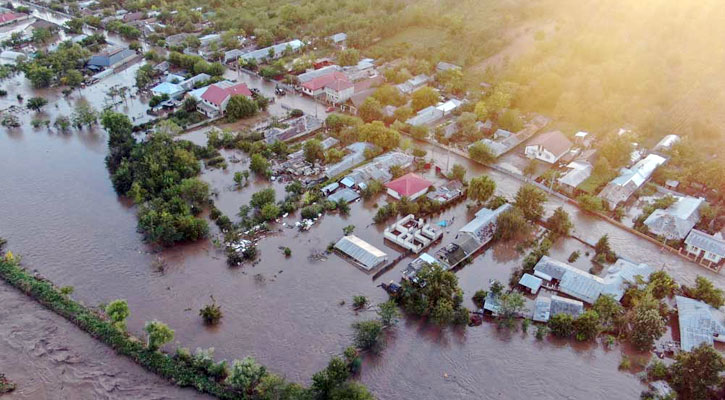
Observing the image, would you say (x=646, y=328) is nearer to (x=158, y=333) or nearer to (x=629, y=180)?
(x=629, y=180)

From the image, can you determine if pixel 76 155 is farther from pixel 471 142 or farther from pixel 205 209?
pixel 471 142

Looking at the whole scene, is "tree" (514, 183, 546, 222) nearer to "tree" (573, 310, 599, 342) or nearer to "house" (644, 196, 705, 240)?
"house" (644, 196, 705, 240)

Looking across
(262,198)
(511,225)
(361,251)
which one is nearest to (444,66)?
(511,225)

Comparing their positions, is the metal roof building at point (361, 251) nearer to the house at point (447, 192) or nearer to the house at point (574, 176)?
the house at point (447, 192)

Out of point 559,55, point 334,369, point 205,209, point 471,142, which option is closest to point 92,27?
point 205,209

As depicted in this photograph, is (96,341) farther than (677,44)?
No

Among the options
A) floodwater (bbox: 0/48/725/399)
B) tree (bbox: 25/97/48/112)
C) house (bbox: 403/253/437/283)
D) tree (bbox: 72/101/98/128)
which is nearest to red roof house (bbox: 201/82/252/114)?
tree (bbox: 72/101/98/128)

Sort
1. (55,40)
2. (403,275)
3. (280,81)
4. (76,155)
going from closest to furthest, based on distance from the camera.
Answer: (403,275) < (76,155) < (280,81) < (55,40)
